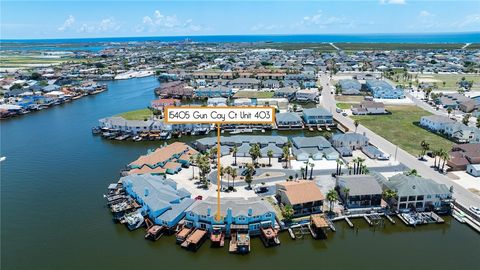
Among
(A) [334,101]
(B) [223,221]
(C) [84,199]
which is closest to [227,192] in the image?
(B) [223,221]

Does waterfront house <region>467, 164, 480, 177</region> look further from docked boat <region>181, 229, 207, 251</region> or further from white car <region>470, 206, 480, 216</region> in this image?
docked boat <region>181, 229, 207, 251</region>

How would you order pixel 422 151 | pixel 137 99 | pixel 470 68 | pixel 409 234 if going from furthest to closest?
pixel 470 68
pixel 137 99
pixel 422 151
pixel 409 234

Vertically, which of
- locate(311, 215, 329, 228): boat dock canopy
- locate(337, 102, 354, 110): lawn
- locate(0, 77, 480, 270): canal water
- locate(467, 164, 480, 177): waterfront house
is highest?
locate(337, 102, 354, 110): lawn

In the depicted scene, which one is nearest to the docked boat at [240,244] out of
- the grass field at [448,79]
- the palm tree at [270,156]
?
→ the palm tree at [270,156]

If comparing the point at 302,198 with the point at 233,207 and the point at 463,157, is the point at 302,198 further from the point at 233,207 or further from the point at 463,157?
the point at 463,157

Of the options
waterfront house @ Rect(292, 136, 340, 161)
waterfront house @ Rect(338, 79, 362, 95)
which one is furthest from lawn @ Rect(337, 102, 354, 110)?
waterfront house @ Rect(292, 136, 340, 161)

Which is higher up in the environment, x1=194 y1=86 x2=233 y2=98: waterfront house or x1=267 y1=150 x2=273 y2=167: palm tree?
x1=194 y1=86 x2=233 y2=98: waterfront house

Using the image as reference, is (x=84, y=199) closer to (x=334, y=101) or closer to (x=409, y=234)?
(x=409, y=234)

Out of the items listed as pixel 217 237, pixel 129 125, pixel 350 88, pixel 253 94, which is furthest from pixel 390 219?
pixel 350 88
